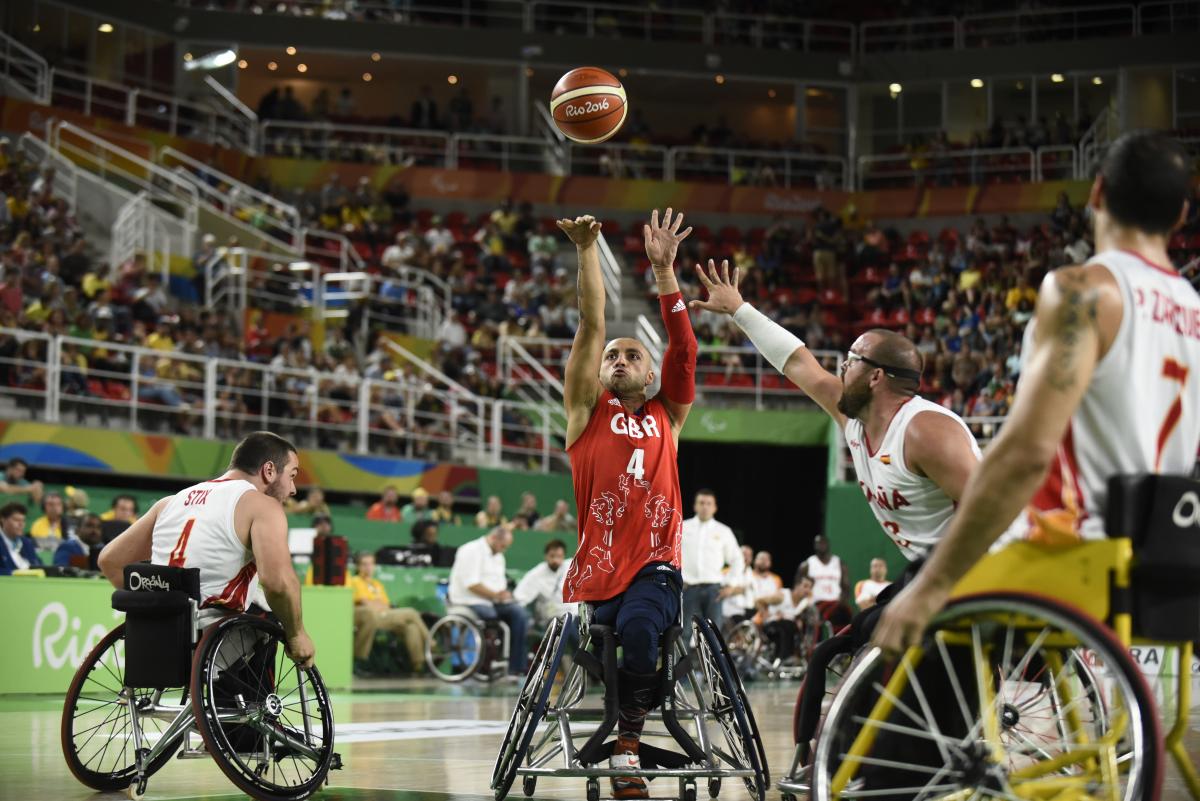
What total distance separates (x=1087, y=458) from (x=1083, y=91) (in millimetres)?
34760

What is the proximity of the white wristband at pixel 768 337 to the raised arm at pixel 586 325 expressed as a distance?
622mm

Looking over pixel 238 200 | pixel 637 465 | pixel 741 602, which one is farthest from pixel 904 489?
pixel 238 200

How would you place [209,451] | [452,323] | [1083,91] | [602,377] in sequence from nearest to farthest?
1. [602,377]
2. [209,451]
3. [452,323]
4. [1083,91]

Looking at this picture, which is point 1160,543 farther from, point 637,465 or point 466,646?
point 466,646

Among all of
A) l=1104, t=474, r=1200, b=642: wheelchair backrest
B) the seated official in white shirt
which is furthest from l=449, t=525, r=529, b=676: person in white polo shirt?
l=1104, t=474, r=1200, b=642: wheelchair backrest

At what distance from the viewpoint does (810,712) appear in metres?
5.65

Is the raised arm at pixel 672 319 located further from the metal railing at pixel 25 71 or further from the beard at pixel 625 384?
the metal railing at pixel 25 71

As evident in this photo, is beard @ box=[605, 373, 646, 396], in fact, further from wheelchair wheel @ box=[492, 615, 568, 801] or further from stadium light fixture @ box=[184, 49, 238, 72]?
stadium light fixture @ box=[184, 49, 238, 72]

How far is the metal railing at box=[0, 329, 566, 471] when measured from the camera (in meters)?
19.6

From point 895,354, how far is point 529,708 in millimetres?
2149

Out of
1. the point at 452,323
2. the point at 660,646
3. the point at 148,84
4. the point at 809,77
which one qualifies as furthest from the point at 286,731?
the point at 809,77

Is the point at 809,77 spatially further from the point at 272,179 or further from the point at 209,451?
the point at 209,451

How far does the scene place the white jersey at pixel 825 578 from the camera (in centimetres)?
2067

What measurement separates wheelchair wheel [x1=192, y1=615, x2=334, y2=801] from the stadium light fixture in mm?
29796
